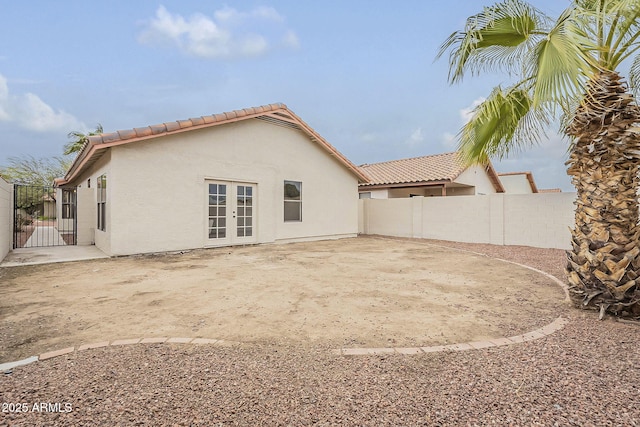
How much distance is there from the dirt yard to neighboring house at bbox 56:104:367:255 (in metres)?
1.86

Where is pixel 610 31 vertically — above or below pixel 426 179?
above

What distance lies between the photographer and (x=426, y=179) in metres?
17.4

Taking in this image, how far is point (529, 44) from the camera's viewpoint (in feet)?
16.0

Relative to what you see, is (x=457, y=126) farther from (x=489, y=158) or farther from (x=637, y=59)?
(x=637, y=59)

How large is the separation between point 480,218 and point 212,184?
11.0 m

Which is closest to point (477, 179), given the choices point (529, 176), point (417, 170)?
point (417, 170)

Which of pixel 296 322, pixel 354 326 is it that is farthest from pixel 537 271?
pixel 296 322

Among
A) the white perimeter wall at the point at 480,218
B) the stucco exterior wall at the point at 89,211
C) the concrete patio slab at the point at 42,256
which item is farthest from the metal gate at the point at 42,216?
the white perimeter wall at the point at 480,218

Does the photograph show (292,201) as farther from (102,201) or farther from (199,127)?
(102,201)

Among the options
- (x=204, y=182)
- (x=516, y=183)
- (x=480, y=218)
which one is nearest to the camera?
(x=204, y=182)

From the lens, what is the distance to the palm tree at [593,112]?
4.01 m

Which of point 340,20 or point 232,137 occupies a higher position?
point 340,20

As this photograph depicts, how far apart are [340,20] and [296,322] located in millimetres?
13330

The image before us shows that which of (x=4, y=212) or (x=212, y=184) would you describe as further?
(x=212, y=184)
